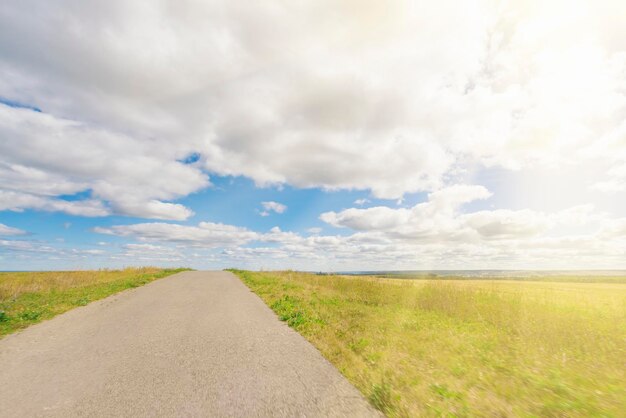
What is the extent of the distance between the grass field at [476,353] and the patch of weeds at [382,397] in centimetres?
2

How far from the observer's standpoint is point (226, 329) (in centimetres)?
915

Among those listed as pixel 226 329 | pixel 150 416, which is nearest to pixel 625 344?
pixel 226 329

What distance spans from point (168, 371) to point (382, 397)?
3.83 metres

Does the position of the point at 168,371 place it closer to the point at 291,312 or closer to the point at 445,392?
the point at 445,392

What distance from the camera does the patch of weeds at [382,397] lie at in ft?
15.3

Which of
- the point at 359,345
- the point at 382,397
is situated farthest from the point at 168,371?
the point at 359,345

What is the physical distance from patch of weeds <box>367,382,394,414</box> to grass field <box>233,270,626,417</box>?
0.6 inches

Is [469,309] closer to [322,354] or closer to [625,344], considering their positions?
[625,344]

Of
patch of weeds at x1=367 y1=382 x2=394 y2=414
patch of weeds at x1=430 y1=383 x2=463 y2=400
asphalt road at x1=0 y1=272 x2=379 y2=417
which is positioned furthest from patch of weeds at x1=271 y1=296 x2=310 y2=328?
A: patch of weeds at x1=430 y1=383 x2=463 y2=400

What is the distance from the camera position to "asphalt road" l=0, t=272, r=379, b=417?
446 cm

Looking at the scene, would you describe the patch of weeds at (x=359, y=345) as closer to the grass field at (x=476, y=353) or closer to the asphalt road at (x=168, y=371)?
the grass field at (x=476, y=353)

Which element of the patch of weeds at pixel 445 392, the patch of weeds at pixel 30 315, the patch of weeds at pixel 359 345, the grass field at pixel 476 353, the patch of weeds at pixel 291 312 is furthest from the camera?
the patch of weeds at pixel 30 315

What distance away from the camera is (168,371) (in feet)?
19.0

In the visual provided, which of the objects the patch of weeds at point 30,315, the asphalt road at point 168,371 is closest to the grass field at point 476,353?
the asphalt road at point 168,371
